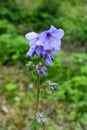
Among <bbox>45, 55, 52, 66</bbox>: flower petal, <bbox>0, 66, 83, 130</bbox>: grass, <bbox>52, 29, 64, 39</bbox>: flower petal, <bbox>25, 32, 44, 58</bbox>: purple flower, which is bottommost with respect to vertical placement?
<bbox>0, 66, 83, 130</bbox>: grass

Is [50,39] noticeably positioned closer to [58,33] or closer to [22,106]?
[58,33]

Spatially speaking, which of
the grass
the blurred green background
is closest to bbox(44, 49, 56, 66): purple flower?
the blurred green background

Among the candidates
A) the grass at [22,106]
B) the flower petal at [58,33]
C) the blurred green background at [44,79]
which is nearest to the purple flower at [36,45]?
the flower petal at [58,33]

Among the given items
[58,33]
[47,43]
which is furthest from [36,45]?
[58,33]

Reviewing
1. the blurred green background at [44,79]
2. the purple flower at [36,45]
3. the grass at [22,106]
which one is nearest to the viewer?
the purple flower at [36,45]

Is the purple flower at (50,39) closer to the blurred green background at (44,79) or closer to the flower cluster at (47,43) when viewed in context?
the flower cluster at (47,43)

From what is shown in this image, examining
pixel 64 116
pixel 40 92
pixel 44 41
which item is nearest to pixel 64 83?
pixel 64 116

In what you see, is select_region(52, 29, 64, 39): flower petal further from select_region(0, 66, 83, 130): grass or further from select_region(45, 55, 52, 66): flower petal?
select_region(0, 66, 83, 130): grass
